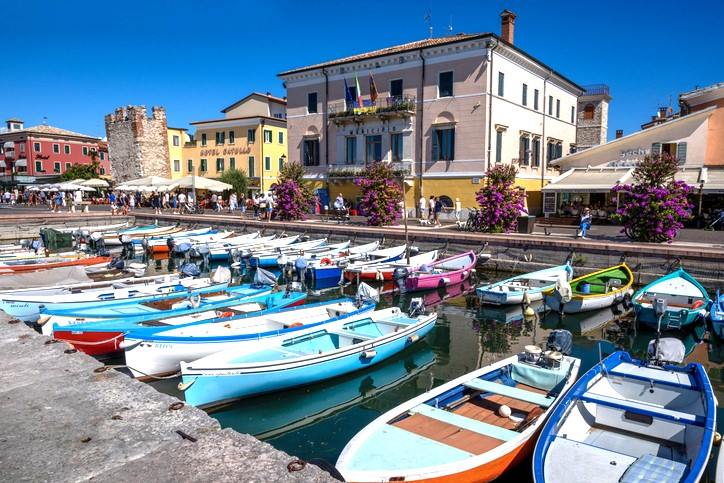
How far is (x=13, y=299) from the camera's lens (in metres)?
12.6

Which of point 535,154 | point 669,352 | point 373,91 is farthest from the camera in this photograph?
point 535,154

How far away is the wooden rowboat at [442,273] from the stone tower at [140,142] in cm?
4459

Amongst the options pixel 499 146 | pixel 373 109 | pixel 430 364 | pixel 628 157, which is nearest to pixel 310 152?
pixel 373 109

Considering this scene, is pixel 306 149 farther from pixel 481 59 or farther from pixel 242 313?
pixel 242 313

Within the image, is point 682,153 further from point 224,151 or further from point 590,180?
point 224,151

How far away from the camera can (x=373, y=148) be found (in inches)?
1447

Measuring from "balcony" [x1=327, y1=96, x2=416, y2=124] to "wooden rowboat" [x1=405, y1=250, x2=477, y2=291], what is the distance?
585 inches

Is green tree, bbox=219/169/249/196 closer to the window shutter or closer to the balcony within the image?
the balcony

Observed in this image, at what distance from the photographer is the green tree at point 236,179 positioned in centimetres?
4847

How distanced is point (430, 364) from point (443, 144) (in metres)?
23.8

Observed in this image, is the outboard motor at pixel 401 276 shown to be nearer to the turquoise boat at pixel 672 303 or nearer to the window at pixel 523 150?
the turquoise boat at pixel 672 303

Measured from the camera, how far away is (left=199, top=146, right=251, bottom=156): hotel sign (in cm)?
5056

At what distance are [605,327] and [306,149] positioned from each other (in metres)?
29.1

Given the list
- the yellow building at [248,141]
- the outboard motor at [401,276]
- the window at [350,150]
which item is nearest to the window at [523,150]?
the window at [350,150]
